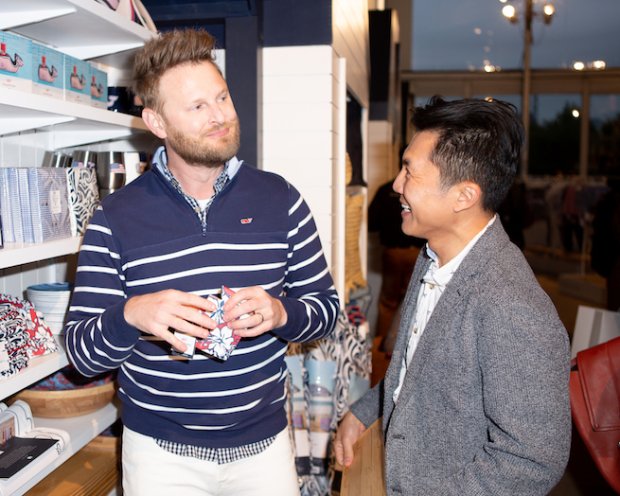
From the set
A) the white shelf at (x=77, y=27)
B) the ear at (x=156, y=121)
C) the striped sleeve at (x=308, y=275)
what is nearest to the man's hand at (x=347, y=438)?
the striped sleeve at (x=308, y=275)

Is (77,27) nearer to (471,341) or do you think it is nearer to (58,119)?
(58,119)

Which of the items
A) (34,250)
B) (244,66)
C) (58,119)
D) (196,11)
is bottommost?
(34,250)

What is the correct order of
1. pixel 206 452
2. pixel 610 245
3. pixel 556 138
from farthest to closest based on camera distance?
1. pixel 556 138
2. pixel 610 245
3. pixel 206 452

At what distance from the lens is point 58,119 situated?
207 centimetres

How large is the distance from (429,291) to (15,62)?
1.31 metres

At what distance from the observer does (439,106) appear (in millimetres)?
1681

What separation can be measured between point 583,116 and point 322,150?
8.44 m

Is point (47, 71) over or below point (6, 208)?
over

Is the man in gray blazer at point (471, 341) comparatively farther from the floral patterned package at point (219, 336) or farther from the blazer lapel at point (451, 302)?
the floral patterned package at point (219, 336)

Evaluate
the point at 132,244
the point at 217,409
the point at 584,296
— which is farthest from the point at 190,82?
the point at 584,296

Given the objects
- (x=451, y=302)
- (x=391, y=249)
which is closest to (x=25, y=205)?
(x=451, y=302)

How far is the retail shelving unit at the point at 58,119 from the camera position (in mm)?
1844

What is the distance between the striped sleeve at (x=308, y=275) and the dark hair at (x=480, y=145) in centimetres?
55

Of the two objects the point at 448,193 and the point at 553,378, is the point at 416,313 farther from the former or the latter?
the point at 553,378
